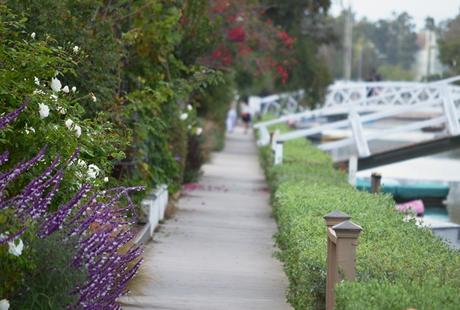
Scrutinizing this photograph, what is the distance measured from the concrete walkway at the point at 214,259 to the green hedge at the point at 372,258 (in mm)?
585

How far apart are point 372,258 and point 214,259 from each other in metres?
7.16

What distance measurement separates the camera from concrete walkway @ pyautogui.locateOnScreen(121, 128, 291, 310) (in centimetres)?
1284

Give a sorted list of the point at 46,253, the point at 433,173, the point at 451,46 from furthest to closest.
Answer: the point at 433,173 → the point at 451,46 → the point at 46,253

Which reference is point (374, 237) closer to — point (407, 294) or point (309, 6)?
point (407, 294)

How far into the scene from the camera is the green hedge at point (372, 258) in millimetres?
7871

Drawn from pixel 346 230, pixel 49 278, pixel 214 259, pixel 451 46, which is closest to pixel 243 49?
pixel 451 46

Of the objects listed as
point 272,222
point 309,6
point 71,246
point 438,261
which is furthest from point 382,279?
point 309,6

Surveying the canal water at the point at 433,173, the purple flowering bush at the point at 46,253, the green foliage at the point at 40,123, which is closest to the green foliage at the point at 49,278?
the purple flowering bush at the point at 46,253

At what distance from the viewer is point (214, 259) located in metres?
16.7

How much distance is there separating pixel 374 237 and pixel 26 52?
3798 mm

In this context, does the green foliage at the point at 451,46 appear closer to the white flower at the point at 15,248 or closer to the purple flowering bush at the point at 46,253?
the purple flowering bush at the point at 46,253

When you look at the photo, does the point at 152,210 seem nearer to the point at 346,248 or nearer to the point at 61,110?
the point at 61,110

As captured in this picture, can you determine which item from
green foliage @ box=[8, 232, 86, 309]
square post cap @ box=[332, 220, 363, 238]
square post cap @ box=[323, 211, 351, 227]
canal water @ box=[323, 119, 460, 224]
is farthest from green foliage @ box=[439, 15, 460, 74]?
green foliage @ box=[8, 232, 86, 309]

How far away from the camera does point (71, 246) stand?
7797 millimetres
